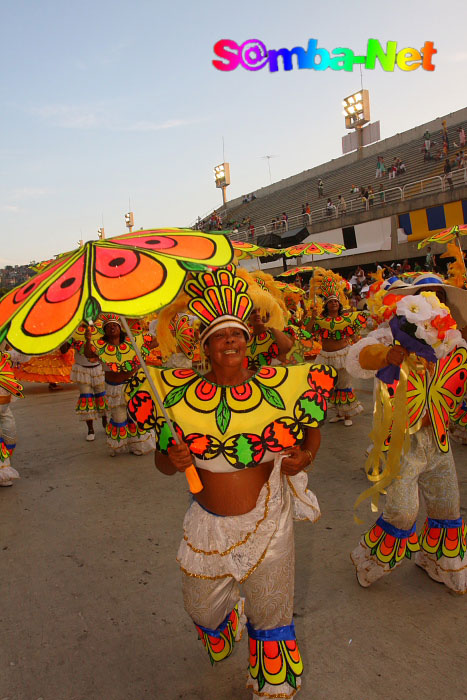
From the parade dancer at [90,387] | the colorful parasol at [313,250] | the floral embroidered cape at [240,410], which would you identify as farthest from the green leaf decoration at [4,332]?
the colorful parasol at [313,250]

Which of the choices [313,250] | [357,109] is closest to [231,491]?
[313,250]

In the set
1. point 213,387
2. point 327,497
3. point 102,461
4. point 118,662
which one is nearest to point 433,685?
point 118,662

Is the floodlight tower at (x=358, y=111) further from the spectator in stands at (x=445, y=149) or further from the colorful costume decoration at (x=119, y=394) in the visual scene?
the colorful costume decoration at (x=119, y=394)

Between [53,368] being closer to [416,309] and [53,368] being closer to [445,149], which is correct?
[416,309]

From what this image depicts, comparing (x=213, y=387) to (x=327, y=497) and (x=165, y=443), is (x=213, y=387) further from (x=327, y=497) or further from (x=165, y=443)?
(x=327, y=497)

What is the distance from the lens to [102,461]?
19.6 ft

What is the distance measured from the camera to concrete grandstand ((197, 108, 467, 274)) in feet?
60.2

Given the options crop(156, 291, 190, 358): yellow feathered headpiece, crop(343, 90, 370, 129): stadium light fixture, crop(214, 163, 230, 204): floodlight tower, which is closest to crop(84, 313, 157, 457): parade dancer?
crop(156, 291, 190, 358): yellow feathered headpiece

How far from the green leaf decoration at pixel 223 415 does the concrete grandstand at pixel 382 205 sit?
1238 centimetres

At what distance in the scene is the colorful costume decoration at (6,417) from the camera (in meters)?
5.06

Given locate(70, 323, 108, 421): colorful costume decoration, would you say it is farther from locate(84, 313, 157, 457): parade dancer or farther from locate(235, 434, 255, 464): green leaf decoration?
locate(235, 434, 255, 464): green leaf decoration

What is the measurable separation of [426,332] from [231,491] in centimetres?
122

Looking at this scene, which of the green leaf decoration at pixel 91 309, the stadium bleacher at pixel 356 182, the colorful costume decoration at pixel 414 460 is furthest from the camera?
the stadium bleacher at pixel 356 182

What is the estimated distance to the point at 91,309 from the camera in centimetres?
141
